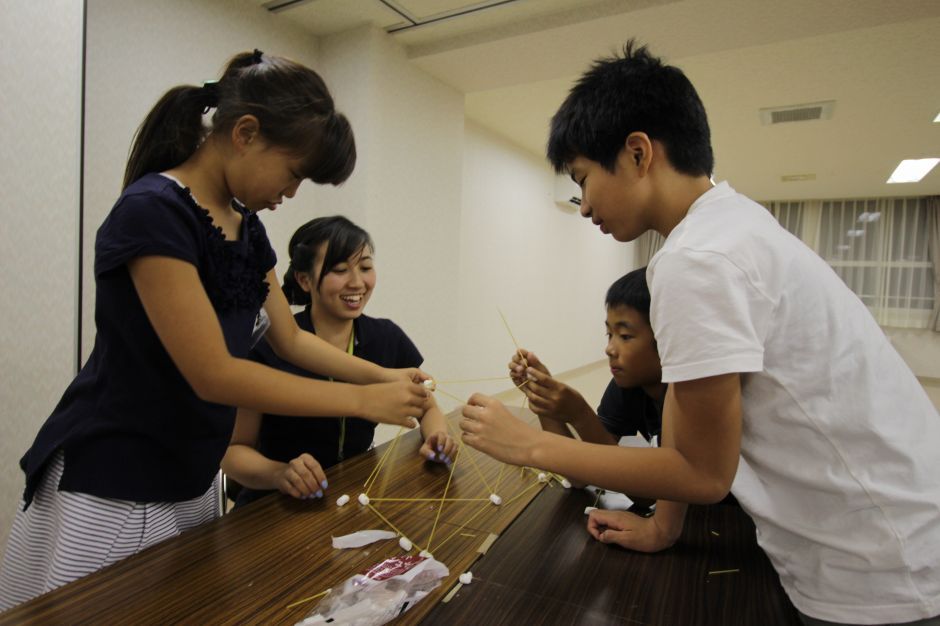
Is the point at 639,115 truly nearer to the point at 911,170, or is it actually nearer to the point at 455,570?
the point at 455,570

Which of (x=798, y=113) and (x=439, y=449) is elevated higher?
(x=798, y=113)

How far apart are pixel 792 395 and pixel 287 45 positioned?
3013mm

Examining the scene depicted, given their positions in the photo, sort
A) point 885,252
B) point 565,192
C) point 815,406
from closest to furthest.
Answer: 1. point 815,406
2. point 565,192
3. point 885,252

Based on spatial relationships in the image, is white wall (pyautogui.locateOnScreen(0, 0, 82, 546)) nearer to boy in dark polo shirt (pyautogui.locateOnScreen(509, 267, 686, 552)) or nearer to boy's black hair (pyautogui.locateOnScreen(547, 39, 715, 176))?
boy in dark polo shirt (pyautogui.locateOnScreen(509, 267, 686, 552))

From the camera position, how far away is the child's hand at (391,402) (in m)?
1.00

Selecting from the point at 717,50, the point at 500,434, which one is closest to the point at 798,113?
the point at 717,50

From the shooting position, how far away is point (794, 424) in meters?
0.75

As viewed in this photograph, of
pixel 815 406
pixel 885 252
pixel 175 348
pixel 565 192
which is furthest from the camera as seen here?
pixel 885 252

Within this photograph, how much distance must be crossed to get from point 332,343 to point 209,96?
85 cm

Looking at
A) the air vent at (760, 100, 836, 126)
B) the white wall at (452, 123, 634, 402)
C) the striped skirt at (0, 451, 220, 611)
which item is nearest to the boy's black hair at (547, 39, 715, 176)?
the striped skirt at (0, 451, 220, 611)

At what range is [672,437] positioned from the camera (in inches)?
32.3

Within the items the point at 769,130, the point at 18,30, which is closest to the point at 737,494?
the point at 18,30

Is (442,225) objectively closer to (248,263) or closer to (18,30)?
(18,30)

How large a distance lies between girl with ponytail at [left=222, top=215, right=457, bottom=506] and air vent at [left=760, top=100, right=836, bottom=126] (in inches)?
A: 152
